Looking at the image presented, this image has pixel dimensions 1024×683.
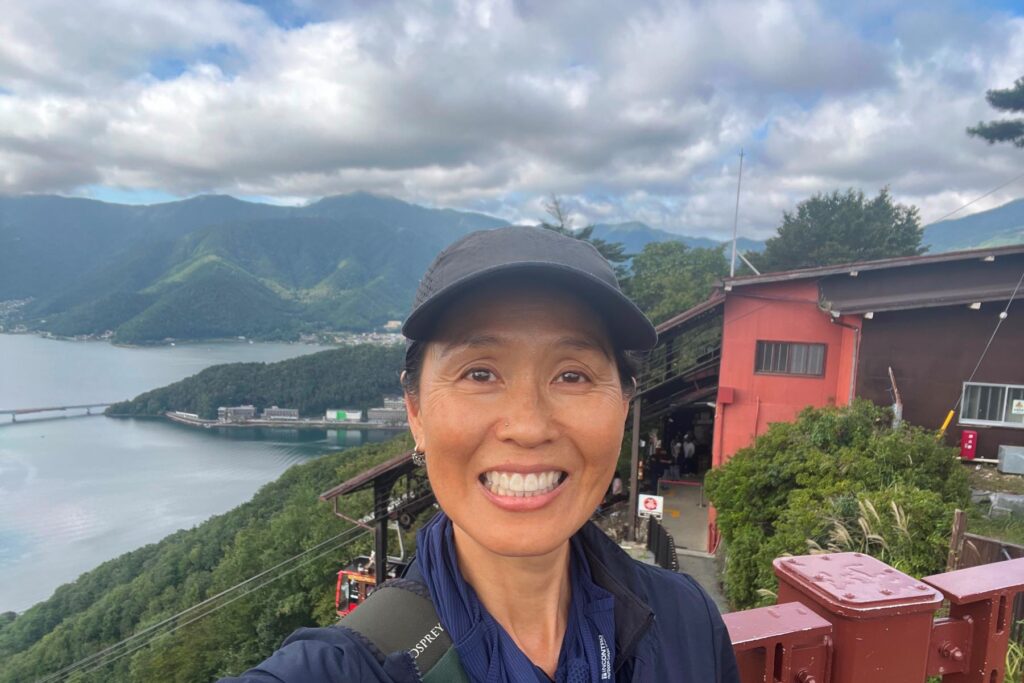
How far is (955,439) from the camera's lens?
9578 millimetres

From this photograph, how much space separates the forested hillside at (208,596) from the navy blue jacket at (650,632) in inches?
758

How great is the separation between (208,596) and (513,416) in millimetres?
29177

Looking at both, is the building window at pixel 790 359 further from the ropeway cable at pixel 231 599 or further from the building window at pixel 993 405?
the ropeway cable at pixel 231 599

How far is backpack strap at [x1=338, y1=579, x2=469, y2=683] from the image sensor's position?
91cm

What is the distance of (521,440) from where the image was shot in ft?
3.34

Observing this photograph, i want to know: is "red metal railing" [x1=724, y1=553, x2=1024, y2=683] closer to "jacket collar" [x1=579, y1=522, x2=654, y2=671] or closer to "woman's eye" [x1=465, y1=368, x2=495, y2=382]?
"jacket collar" [x1=579, y1=522, x2=654, y2=671]

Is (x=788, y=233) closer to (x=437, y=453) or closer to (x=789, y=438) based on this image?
(x=789, y=438)

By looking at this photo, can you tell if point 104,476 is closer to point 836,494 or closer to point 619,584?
point 836,494

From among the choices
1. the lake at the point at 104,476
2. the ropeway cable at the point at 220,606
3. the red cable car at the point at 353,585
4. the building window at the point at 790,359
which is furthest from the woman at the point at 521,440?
the lake at the point at 104,476

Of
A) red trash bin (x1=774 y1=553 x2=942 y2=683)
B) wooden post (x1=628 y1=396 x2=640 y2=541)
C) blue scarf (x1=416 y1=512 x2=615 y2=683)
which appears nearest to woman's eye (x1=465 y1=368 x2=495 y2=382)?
blue scarf (x1=416 y1=512 x2=615 y2=683)

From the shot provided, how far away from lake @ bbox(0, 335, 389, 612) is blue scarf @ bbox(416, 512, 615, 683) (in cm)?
5457

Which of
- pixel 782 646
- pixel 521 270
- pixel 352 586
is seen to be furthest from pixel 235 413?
pixel 521 270

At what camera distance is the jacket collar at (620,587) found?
1.16m

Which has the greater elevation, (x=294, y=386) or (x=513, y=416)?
(x=513, y=416)
